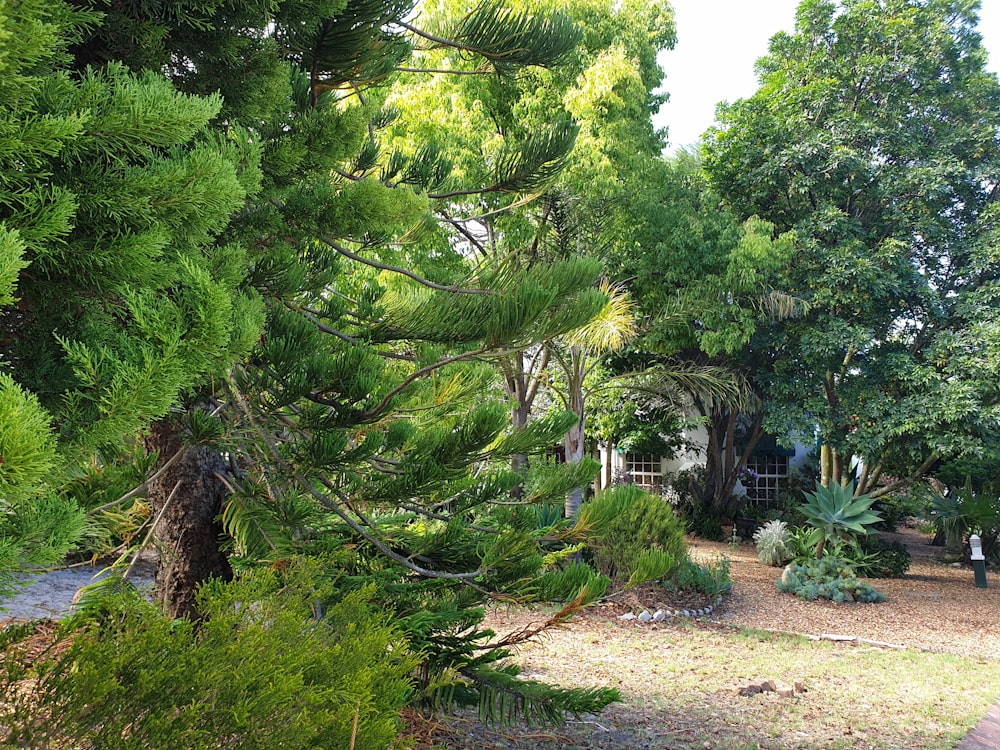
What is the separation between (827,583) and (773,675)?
160 inches

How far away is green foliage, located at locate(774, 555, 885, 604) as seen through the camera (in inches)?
360

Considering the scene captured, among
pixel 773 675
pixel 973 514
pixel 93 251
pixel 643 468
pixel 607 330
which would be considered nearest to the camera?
pixel 93 251

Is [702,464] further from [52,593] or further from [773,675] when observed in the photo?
[52,593]

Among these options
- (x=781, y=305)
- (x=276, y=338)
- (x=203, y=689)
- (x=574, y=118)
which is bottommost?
(x=203, y=689)

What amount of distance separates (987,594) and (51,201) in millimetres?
11820

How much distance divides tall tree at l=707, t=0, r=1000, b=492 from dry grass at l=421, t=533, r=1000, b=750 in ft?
9.86

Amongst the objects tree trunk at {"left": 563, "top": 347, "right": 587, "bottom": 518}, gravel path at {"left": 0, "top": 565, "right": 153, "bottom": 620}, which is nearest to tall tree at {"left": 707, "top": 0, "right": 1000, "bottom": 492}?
tree trunk at {"left": 563, "top": 347, "right": 587, "bottom": 518}

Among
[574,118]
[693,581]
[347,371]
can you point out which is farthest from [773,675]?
[574,118]

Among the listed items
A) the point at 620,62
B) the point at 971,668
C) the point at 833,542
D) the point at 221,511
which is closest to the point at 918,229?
the point at 833,542

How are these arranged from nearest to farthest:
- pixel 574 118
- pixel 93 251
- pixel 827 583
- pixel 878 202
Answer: pixel 93 251
pixel 574 118
pixel 827 583
pixel 878 202

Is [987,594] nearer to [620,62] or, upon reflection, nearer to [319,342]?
[620,62]

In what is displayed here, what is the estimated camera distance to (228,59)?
2.43 meters

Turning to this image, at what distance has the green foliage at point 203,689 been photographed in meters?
1.58

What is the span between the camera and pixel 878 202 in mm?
11250
